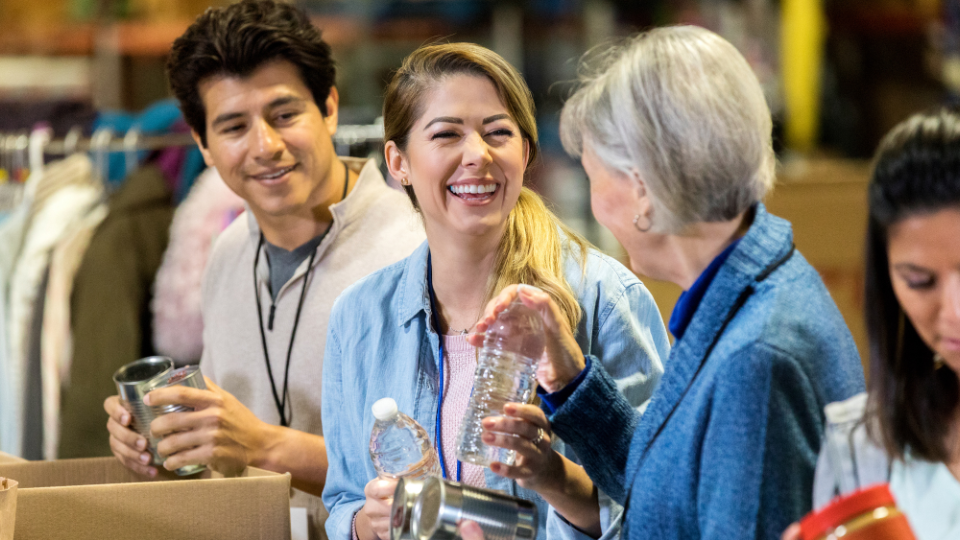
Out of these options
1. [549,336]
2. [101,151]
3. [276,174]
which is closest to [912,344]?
[549,336]

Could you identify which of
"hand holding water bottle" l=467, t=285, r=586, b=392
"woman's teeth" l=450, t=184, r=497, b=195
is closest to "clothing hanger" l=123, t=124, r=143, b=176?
"woman's teeth" l=450, t=184, r=497, b=195

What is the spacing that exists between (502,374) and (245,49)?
998 mm

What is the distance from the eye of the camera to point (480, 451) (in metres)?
1.31

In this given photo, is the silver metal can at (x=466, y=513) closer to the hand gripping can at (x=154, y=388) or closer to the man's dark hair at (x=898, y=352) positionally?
the man's dark hair at (x=898, y=352)

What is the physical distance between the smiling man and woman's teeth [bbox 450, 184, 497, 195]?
0.45 meters

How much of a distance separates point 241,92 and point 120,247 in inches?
31.4

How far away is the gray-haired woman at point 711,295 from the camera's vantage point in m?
1.08

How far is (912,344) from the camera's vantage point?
3.49 ft

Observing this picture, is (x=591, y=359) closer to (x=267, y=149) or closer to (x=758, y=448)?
(x=758, y=448)

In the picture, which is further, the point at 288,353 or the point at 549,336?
the point at 288,353

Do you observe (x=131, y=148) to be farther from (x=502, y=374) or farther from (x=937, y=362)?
(x=937, y=362)

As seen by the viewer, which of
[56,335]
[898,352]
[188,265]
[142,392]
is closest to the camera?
[898,352]

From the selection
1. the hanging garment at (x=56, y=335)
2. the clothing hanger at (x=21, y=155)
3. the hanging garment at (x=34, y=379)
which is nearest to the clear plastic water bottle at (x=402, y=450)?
the hanging garment at (x=56, y=335)

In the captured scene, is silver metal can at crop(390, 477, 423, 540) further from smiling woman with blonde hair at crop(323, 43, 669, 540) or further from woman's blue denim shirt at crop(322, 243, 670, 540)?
woman's blue denim shirt at crop(322, 243, 670, 540)
